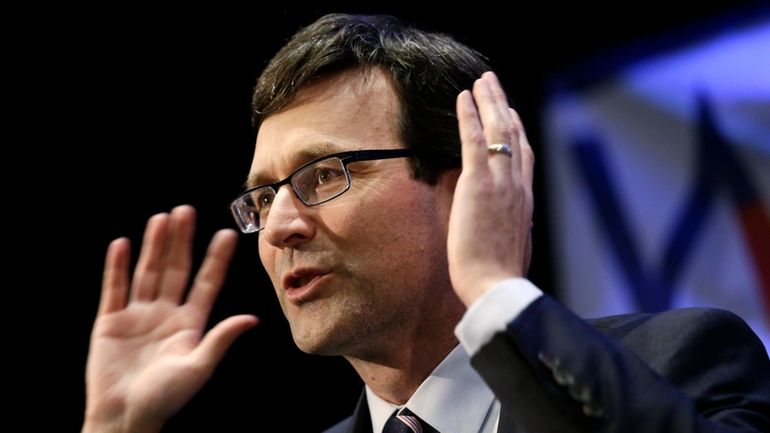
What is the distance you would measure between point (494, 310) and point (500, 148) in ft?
1.08

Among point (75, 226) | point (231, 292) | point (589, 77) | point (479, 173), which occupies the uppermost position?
point (479, 173)

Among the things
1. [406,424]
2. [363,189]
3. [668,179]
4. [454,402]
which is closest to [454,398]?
[454,402]

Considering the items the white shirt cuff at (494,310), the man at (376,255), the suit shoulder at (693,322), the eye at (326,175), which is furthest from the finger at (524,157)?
the eye at (326,175)

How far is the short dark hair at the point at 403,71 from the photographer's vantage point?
2.13 m

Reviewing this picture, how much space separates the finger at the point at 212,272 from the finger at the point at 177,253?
38 millimetres

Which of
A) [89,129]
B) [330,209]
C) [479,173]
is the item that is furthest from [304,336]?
[89,129]

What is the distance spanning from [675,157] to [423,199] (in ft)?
4.65

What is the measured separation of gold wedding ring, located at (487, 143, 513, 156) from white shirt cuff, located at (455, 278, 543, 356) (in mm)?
266

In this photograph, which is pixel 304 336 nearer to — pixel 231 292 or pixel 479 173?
pixel 479 173

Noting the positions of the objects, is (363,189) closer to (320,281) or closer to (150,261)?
(320,281)

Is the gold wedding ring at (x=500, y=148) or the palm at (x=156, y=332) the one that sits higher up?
the gold wedding ring at (x=500, y=148)

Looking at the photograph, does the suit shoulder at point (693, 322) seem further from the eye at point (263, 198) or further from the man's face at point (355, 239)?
the eye at point (263, 198)

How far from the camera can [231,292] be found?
3.60 meters

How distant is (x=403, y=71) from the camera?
219 centimetres
